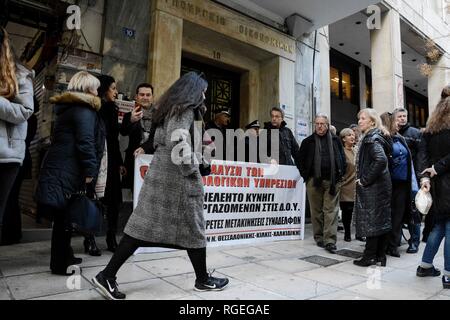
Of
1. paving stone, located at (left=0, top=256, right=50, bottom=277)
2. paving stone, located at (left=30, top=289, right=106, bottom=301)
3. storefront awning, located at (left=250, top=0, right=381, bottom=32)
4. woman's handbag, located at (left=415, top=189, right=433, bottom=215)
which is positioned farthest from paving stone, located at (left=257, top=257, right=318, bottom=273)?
storefront awning, located at (left=250, top=0, right=381, bottom=32)

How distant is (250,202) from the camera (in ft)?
17.0

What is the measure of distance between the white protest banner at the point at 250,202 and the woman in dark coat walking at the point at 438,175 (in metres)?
2.27

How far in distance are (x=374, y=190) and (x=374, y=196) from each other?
7 centimetres

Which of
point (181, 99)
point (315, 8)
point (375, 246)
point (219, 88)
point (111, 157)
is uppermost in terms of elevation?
point (315, 8)

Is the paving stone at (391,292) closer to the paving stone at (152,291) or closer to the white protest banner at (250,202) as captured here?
the paving stone at (152,291)

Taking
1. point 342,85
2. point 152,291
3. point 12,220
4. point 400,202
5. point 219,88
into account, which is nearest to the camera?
point 152,291

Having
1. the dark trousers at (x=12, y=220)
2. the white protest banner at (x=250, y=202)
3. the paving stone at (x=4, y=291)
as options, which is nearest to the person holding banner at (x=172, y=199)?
the paving stone at (x=4, y=291)

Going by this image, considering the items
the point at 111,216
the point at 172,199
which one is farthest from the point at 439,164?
the point at 111,216

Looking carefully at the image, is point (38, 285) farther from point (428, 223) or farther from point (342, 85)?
point (342, 85)

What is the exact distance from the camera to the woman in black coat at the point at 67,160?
3004mm

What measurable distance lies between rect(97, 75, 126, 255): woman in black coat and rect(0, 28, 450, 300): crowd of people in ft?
0.04

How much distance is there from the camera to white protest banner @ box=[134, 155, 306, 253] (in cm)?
479
